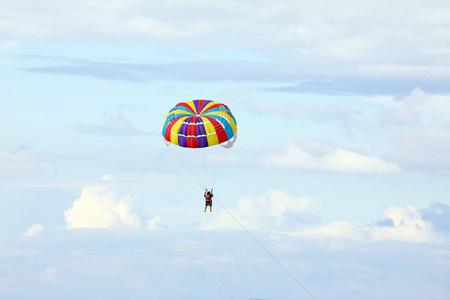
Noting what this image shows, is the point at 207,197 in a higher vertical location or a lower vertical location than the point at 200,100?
lower

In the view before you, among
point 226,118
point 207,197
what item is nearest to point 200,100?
point 226,118

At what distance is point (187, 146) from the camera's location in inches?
4156

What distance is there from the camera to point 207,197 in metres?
106

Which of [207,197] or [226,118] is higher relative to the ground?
[226,118]

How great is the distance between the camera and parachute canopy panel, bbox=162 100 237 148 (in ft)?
345

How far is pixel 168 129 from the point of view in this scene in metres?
107

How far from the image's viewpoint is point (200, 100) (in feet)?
361

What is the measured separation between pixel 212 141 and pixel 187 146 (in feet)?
9.24

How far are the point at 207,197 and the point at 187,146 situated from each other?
6112mm

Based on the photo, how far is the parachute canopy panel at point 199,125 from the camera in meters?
105

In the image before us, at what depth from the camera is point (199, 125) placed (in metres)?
105

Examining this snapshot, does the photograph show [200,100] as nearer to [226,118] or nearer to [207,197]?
[226,118]

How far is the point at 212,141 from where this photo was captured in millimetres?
105500

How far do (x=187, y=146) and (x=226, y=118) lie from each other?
570 cm
